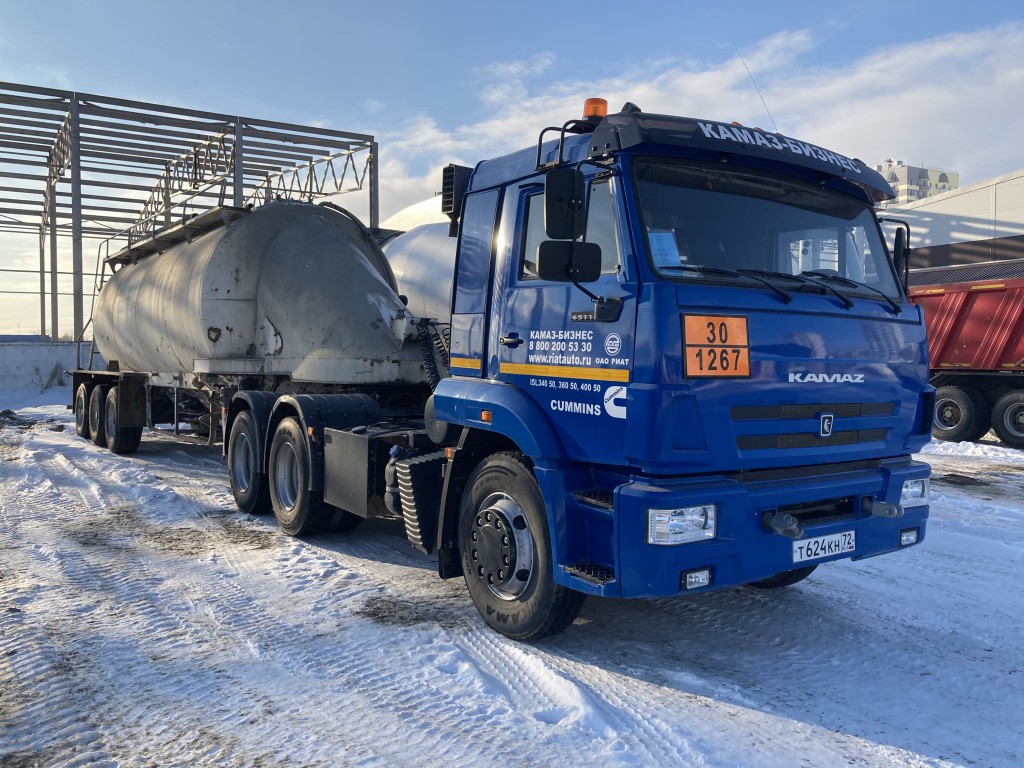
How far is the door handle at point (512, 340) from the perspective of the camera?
470 centimetres

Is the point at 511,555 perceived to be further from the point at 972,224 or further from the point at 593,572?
the point at 972,224

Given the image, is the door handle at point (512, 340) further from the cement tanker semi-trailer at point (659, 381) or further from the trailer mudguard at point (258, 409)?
the trailer mudguard at point (258, 409)

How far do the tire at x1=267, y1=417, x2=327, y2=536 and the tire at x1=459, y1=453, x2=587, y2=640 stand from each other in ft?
8.12

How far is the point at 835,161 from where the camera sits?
15.7 ft

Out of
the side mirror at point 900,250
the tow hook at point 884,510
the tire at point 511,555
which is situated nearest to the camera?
the tire at point 511,555

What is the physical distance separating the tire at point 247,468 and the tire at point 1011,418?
12.4 meters

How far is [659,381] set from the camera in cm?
376

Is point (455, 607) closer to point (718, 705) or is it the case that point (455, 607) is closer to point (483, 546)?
point (483, 546)

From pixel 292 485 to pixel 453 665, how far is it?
139 inches

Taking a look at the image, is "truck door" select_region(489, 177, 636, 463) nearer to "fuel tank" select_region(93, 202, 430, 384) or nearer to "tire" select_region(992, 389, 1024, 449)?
"fuel tank" select_region(93, 202, 430, 384)

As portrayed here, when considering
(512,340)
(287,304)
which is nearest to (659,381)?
(512,340)

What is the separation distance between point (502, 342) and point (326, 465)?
259cm

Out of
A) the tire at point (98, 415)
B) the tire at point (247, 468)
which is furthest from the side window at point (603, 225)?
the tire at point (98, 415)

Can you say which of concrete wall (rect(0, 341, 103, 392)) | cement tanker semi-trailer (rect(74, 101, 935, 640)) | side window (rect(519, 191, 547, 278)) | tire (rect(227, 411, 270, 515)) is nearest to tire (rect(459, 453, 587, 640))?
cement tanker semi-trailer (rect(74, 101, 935, 640))
